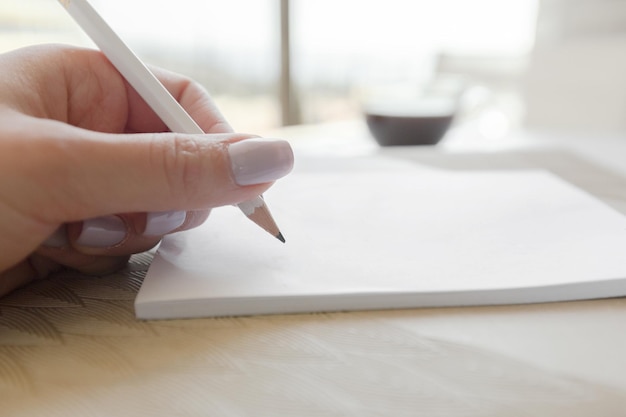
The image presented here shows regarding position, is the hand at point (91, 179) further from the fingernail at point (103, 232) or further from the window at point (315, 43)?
the window at point (315, 43)

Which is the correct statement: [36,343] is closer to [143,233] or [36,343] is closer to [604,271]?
[143,233]

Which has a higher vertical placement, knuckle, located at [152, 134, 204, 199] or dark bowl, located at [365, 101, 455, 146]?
knuckle, located at [152, 134, 204, 199]

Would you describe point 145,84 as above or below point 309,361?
above


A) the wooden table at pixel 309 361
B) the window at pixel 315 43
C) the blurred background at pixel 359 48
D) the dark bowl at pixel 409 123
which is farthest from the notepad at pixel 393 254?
the window at pixel 315 43

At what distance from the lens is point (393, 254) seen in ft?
1.02

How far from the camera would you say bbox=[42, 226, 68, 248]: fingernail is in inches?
11.4

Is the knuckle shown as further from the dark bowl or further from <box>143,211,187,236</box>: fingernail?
the dark bowl

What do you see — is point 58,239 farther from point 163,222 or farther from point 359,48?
point 359,48

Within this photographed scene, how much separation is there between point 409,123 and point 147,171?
516mm

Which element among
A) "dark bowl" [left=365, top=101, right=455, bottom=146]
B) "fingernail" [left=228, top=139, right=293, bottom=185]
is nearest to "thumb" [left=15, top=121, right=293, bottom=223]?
"fingernail" [left=228, top=139, right=293, bottom=185]

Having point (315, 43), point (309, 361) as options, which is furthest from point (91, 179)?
point (315, 43)

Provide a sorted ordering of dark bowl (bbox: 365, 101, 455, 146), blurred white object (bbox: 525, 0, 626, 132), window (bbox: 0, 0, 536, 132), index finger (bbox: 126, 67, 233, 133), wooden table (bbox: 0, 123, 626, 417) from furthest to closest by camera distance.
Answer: window (bbox: 0, 0, 536, 132) < blurred white object (bbox: 525, 0, 626, 132) < dark bowl (bbox: 365, 101, 455, 146) < index finger (bbox: 126, 67, 233, 133) < wooden table (bbox: 0, 123, 626, 417)

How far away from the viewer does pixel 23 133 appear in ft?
0.78

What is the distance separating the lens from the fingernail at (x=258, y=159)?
0.85ft
